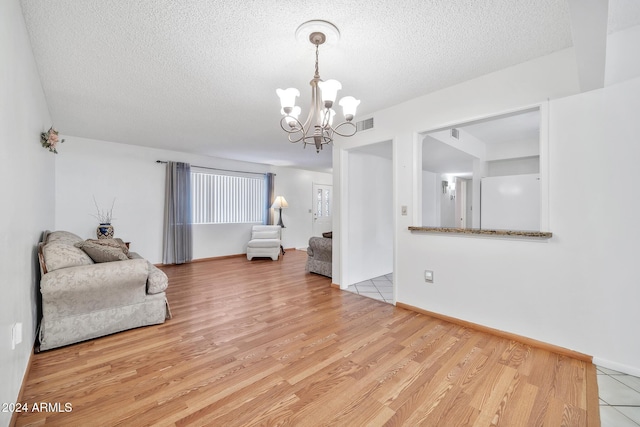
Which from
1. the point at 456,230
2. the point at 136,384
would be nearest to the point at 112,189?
the point at 136,384

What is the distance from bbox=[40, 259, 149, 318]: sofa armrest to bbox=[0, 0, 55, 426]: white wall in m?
0.13

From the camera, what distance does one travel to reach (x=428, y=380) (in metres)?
1.79

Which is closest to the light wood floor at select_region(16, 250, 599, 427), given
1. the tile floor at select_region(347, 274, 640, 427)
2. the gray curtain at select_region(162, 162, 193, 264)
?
the tile floor at select_region(347, 274, 640, 427)

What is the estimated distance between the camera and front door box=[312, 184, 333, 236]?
8383 millimetres

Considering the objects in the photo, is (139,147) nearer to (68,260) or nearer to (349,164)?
(68,260)

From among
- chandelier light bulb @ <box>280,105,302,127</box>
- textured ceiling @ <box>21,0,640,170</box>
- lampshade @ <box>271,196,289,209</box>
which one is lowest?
lampshade @ <box>271,196,289,209</box>

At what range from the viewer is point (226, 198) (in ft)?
21.1

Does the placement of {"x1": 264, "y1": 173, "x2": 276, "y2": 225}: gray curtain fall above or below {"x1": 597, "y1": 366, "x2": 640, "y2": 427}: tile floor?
above

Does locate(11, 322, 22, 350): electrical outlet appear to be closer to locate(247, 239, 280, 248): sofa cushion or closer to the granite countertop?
the granite countertop

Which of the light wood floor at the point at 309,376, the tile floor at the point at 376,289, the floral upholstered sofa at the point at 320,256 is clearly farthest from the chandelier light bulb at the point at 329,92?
the floral upholstered sofa at the point at 320,256

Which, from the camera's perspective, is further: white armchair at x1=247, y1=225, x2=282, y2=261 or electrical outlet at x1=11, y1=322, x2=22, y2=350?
white armchair at x1=247, y1=225, x2=282, y2=261

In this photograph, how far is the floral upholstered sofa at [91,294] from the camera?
220 centimetres

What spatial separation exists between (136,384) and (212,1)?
2.50m

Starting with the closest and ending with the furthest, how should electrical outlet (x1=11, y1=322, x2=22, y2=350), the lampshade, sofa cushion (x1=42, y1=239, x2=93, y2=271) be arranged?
electrical outlet (x1=11, y1=322, x2=22, y2=350)
sofa cushion (x1=42, y1=239, x2=93, y2=271)
the lampshade
